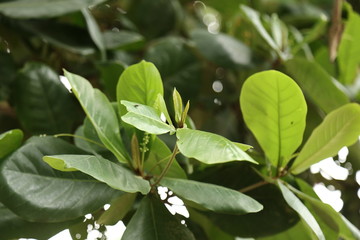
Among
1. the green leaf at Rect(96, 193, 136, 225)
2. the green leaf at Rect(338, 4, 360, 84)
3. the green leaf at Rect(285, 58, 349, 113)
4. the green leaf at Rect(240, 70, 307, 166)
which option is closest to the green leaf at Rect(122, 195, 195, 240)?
the green leaf at Rect(96, 193, 136, 225)

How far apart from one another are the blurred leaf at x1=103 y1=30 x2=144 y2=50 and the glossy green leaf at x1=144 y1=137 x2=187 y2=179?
0.80 feet

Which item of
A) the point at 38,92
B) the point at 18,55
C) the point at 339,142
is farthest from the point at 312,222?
the point at 18,55

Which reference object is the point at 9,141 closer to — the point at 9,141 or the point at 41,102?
the point at 9,141

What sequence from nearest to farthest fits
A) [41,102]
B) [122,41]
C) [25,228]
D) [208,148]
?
→ [208,148] → [25,228] → [41,102] → [122,41]

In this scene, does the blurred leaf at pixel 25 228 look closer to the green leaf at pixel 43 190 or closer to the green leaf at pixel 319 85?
the green leaf at pixel 43 190

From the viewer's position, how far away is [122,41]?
726mm

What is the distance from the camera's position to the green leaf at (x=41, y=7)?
63cm

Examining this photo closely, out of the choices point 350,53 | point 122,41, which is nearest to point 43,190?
point 122,41

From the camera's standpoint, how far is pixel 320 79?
2.12 ft

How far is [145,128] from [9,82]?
0.35 m

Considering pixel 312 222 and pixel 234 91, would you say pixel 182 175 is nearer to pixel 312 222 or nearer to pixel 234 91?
pixel 312 222

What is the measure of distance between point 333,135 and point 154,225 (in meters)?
0.19

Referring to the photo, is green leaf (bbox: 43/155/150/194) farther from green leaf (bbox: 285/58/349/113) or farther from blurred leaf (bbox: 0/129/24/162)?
green leaf (bbox: 285/58/349/113)

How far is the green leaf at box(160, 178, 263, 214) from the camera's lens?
45 cm
